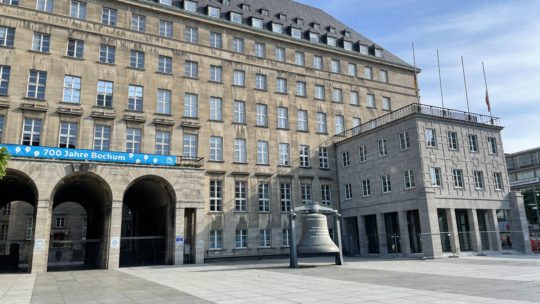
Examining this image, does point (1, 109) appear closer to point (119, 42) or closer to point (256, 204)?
point (119, 42)

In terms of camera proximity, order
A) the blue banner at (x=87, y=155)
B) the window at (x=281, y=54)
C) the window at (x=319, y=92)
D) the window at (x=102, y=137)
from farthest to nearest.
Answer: the window at (x=319, y=92), the window at (x=281, y=54), the window at (x=102, y=137), the blue banner at (x=87, y=155)

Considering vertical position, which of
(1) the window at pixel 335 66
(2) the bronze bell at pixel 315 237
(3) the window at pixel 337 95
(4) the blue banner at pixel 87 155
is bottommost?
(2) the bronze bell at pixel 315 237

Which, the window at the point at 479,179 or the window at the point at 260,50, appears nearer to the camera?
the window at the point at 479,179

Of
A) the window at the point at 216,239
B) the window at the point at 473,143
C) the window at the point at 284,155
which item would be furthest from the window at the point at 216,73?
the window at the point at 473,143

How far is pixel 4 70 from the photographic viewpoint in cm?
3400

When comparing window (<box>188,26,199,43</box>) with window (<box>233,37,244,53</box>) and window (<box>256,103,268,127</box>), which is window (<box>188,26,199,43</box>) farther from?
window (<box>256,103,268,127</box>)

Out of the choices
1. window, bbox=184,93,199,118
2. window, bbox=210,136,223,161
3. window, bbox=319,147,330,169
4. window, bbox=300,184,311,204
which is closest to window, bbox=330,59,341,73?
window, bbox=319,147,330,169

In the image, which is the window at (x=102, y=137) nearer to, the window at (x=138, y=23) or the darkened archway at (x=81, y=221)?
the darkened archway at (x=81, y=221)

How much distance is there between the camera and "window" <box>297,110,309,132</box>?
4699 cm

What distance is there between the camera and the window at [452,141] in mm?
37594

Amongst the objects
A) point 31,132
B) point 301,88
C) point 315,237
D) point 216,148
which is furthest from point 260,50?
point 315,237

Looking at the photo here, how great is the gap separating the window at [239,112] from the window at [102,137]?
42.3ft

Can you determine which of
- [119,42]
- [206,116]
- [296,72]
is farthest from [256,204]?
[119,42]

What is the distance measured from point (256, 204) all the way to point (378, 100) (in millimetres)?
22929
